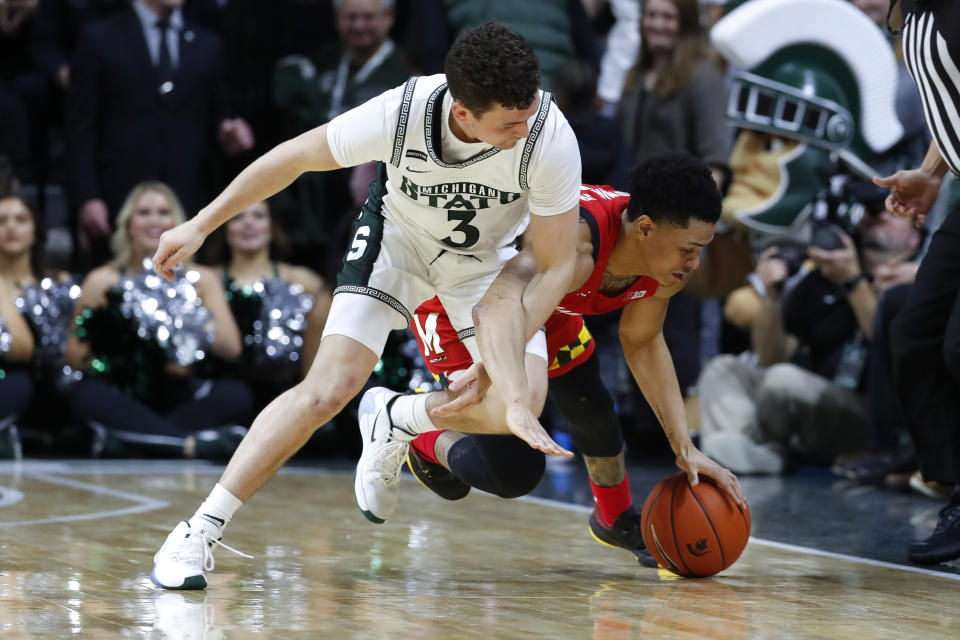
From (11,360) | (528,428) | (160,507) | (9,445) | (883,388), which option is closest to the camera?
(528,428)

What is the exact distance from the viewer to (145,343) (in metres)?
7.98

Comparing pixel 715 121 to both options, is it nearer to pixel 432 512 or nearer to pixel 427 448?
pixel 432 512

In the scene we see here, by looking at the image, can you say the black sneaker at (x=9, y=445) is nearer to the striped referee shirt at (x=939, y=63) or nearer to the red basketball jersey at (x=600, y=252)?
the red basketball jersey at (x=600, y=252)

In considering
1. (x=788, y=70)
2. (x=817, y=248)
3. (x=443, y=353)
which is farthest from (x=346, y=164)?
(x=788, y=70)

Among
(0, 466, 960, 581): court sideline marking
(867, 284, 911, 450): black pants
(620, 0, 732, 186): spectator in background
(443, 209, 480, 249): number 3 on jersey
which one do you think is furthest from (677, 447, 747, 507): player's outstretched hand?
(620, 0, 732, 186): spectator in background

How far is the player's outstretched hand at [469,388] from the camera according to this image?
385 cm

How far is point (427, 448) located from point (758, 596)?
1.31m

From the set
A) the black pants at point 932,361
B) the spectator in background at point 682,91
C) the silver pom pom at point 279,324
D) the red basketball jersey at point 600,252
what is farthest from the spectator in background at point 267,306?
the black pants at point 932,361

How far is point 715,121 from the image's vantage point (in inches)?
314

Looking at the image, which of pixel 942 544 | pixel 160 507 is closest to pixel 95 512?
pixel 160 507

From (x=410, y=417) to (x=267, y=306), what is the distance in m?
3.92

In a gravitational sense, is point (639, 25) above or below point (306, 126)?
above

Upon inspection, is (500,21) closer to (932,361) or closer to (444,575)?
A: (932,361)

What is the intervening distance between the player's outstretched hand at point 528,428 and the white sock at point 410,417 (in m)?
0.84
